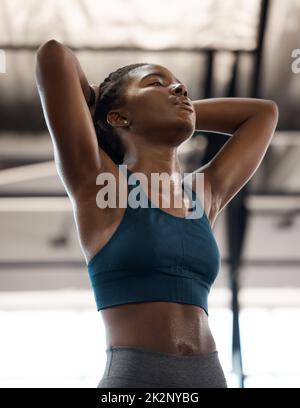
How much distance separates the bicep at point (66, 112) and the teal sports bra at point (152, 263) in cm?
14

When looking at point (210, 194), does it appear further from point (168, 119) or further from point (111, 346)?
point (111, 346)

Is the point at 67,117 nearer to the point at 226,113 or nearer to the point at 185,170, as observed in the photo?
the point at 226,113

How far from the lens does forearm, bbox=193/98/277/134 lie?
1.80 m

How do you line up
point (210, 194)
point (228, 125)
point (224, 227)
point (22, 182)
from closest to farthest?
point (210, 194) < point (228, 125) < point (22, 182) < point (224, 227)

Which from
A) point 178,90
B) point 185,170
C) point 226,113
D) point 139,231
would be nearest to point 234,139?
point 226,113

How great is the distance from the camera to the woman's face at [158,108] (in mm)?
1496

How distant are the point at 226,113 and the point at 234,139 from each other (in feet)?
0.31

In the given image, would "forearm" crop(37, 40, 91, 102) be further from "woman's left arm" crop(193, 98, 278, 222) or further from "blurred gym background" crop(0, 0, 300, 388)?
"blurred gym background" crop(0, 0, 300, 388)

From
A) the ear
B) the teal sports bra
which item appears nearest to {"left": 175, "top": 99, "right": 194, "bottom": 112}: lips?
the ear

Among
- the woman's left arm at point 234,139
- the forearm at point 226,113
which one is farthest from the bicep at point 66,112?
the forearm at point 226,113

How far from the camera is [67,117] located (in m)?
1.37

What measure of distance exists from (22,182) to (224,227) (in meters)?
1.90
